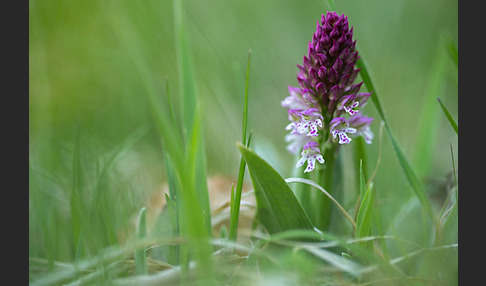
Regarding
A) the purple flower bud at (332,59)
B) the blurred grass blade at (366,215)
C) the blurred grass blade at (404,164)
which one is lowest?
the blurred grass blade at (366,215)

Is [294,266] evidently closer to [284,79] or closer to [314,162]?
[314,162]

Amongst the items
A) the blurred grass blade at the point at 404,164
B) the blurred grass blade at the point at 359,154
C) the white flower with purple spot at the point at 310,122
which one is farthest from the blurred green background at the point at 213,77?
the white flower with purple spot at the point at 310,122

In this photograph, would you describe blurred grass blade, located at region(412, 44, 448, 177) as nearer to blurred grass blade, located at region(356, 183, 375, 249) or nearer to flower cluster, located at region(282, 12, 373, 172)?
flower cluster, located at region(282, 12, 373, 172)

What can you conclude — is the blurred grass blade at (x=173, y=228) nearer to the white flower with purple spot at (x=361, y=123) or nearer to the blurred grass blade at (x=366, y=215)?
the blurred grass blade at (x=366, y=215)

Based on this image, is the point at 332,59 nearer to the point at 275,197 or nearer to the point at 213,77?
the point at 275,197

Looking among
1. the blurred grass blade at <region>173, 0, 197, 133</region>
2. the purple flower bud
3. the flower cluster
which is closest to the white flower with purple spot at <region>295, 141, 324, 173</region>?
the flower cluster

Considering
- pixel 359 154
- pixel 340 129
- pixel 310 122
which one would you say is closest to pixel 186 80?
pixel 310 122
